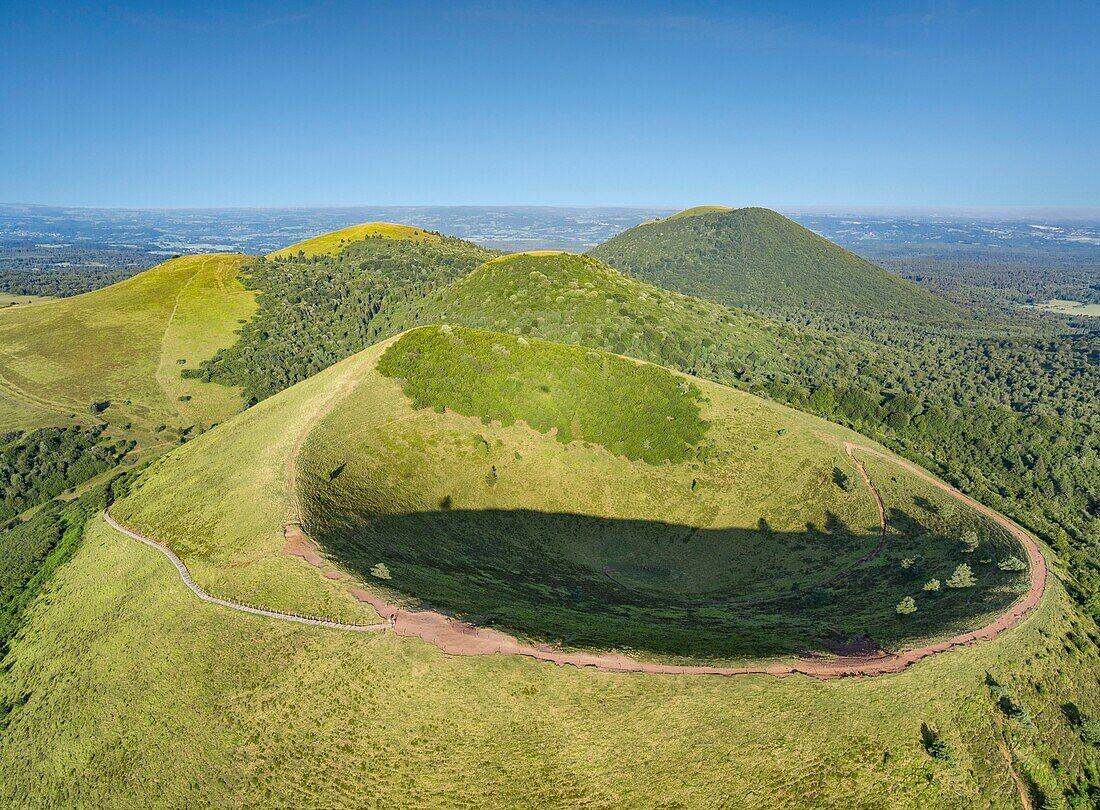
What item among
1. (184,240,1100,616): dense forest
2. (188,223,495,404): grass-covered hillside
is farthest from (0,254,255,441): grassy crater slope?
(184,240,1100,616): dense forest

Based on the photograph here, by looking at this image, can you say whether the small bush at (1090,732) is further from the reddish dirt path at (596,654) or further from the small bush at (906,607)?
the small bush at (906,607)

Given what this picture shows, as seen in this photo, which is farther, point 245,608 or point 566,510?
point 566,510

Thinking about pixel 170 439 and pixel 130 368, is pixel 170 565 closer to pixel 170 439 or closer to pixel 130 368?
pixel 170 439

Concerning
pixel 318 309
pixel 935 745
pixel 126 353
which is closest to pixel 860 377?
pixel 935 745

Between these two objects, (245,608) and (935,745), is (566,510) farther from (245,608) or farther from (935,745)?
(935,745)

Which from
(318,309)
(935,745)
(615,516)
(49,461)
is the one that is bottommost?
(49,461)

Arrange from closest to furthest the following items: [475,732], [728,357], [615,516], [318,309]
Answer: [475,732] → [615,516] → [728,357] → [318,309]

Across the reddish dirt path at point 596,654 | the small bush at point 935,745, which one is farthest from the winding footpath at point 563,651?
the small bush at point 935,745

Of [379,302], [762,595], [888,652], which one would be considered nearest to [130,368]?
[379,302]
